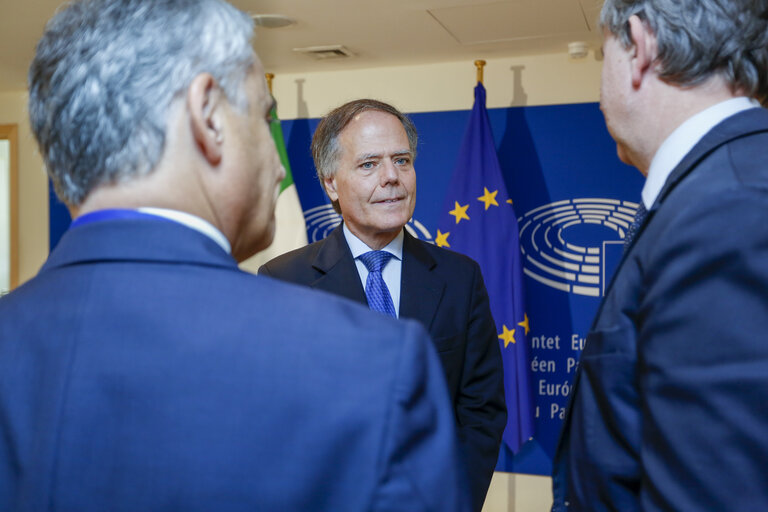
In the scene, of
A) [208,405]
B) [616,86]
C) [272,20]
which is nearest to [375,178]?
[616,86]

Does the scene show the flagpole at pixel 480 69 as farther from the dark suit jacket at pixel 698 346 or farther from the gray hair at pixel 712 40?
the dark suit jacket at pixel 698 346

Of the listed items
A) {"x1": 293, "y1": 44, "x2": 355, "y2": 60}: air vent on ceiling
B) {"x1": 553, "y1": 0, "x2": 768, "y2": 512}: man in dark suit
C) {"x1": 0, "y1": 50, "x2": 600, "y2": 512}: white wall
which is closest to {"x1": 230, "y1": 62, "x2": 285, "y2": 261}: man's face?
{"x1": 553, "y1": 0, "x2": 768, "y2": 512}: man in dark suit

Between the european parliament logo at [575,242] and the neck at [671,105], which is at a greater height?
the european parliament logo at [575,242]

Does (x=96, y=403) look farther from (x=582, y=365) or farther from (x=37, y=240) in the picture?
(x=37, y=240)

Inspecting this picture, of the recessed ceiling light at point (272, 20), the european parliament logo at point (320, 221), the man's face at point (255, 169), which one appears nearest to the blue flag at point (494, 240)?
the european parliament logo at point (320, 221)

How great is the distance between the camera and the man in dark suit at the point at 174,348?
24.0 inches

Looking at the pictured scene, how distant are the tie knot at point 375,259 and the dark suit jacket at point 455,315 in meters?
0.05

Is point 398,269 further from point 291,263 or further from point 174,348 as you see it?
point 174,348

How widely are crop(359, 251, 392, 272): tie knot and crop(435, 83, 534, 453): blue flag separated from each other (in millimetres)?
1905

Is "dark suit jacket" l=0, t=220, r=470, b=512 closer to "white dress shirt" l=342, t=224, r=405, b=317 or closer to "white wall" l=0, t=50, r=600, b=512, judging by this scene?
"white dress shirt" l=342, t=224, r=405, b=317

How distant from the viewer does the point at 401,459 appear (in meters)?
0.63

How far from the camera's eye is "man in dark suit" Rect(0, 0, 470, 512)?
61cm

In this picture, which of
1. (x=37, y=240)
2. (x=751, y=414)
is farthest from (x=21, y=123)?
(x=751, y=414)

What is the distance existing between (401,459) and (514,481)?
143 inches
